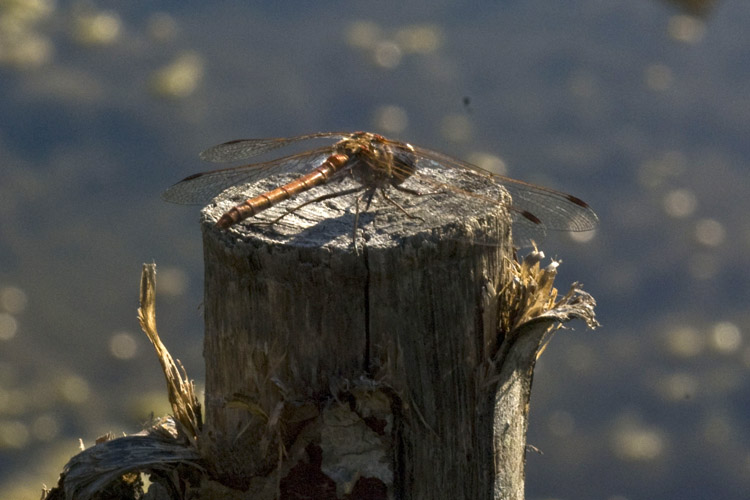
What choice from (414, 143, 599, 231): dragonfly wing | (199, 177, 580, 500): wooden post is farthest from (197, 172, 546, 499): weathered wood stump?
(414, 143, 599, 231): dragonfly wing

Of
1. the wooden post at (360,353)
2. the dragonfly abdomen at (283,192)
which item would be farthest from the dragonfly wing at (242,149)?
the wooden post at (360,353)

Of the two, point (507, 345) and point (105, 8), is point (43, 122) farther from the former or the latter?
point (507, 345)

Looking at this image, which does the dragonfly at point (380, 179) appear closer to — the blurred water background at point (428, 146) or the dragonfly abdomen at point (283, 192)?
the dragonfly abdomen at point (283, 192)

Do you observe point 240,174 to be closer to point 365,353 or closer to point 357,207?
point 357,207

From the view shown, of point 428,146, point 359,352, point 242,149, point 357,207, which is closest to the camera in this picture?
point 359,352

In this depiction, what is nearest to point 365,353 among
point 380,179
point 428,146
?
point 380,179

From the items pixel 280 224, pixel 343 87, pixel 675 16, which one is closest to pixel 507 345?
pixel 280 224
